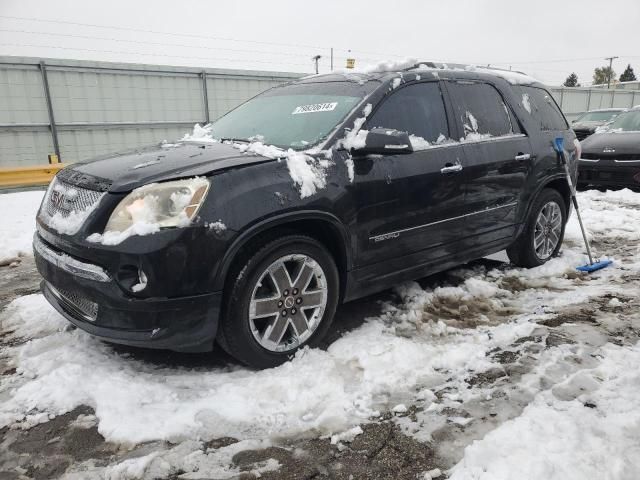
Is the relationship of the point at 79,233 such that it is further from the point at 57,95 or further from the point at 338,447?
the point at 57,95

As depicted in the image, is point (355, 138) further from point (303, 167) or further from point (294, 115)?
point (294, 115)

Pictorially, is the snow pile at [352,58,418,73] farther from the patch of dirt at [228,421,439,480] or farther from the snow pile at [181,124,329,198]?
the patch of dirt at [228,421,439,480]

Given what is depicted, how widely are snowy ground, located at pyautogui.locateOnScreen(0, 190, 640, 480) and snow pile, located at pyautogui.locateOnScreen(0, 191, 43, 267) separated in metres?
1.79

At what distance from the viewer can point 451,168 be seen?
12.7 ft

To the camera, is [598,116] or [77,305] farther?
[598,116]

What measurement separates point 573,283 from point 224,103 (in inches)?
399

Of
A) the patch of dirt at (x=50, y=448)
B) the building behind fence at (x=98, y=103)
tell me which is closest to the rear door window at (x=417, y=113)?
the patch of dirt at (x=50, y=448)

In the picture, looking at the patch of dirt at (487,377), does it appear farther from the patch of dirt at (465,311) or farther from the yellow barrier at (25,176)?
the yellow barrier at (25,176)

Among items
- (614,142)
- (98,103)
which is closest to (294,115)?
(614,142)

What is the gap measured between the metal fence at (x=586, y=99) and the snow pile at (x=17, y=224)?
65.8ft

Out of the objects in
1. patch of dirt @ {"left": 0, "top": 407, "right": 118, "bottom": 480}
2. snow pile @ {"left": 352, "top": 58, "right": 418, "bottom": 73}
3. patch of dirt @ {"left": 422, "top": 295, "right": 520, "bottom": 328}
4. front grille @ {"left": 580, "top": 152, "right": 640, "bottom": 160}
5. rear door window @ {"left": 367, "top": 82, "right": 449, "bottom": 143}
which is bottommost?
patch of dirt @ {"left": 422, "top": 295, "right": 520, "bottom": 328}

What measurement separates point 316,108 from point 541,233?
277 cm

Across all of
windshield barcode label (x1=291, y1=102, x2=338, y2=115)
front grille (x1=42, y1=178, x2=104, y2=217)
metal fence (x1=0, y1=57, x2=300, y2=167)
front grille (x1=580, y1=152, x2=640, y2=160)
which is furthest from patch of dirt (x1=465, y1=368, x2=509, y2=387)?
metal fence (x1=0, y1=57, x2=300, y2=167)

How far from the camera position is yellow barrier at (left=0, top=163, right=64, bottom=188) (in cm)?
862
